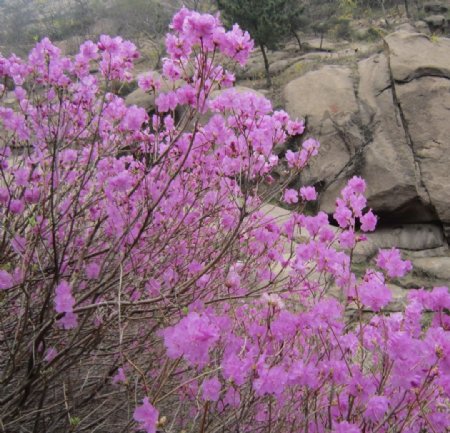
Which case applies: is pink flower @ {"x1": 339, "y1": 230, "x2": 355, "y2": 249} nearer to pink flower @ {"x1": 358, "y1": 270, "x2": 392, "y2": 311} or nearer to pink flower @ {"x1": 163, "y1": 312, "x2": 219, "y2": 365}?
pink flower @ {"x1": 358, "y1": 270, "x2": 392, "y2": 311}

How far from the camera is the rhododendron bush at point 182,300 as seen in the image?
1579 mm

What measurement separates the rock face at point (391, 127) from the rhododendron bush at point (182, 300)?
562cm

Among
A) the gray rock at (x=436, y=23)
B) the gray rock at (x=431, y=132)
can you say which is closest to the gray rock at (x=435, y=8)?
the gray rock at (x=436, y=23)

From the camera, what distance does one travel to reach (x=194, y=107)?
210 centimetres

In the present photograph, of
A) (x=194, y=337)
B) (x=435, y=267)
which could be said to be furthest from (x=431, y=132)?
(x=194, y=337)

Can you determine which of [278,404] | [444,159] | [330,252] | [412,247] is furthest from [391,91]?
[278,404]

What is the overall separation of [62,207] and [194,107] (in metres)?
1.12

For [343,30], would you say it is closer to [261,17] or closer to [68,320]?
[261,17]

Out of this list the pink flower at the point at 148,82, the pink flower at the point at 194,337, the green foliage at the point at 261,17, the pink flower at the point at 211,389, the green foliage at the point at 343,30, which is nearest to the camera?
the pink flower at the point at 194,337

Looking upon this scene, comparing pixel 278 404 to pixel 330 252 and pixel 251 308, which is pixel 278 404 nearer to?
pixel 330 252

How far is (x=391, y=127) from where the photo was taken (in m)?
8.70

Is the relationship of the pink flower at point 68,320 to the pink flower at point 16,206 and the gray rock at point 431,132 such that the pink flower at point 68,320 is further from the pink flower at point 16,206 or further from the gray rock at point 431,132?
the gray rock at point 431,132

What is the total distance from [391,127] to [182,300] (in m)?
7.65

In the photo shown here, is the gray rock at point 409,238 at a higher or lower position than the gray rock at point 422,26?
lower
